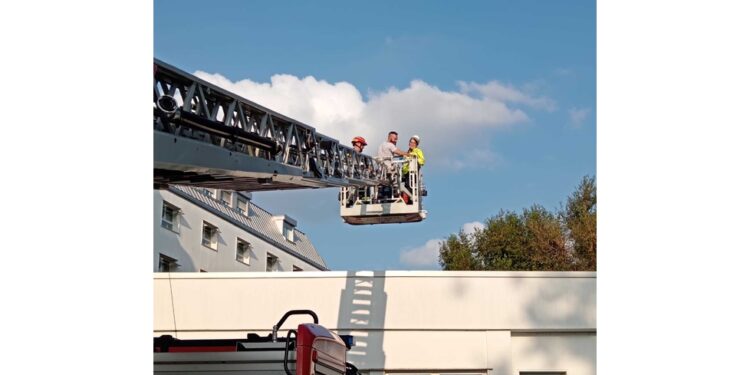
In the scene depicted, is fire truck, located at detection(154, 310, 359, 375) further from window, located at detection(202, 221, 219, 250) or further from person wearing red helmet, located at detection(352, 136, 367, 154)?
window, located at detection(202, 221, 219, 250)

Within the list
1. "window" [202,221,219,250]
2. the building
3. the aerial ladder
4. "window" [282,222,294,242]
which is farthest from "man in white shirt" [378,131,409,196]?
"window" [282,222,294,242]

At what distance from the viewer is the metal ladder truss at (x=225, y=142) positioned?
7883mm

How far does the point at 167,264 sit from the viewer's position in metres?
23.6

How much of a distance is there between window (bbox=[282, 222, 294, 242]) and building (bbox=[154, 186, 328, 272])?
5.0 inches

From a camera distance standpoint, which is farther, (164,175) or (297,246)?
(297,246)

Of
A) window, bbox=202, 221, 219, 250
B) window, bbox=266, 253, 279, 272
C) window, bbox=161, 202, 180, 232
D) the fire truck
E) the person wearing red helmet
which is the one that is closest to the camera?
the fire truck

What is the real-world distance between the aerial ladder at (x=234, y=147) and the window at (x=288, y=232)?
16119 millimetres

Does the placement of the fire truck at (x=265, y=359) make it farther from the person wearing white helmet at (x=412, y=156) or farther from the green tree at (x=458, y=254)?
the green tree at (x=458, y=254)

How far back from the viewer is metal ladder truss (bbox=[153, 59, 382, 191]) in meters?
7.88

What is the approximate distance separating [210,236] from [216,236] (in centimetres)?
14
